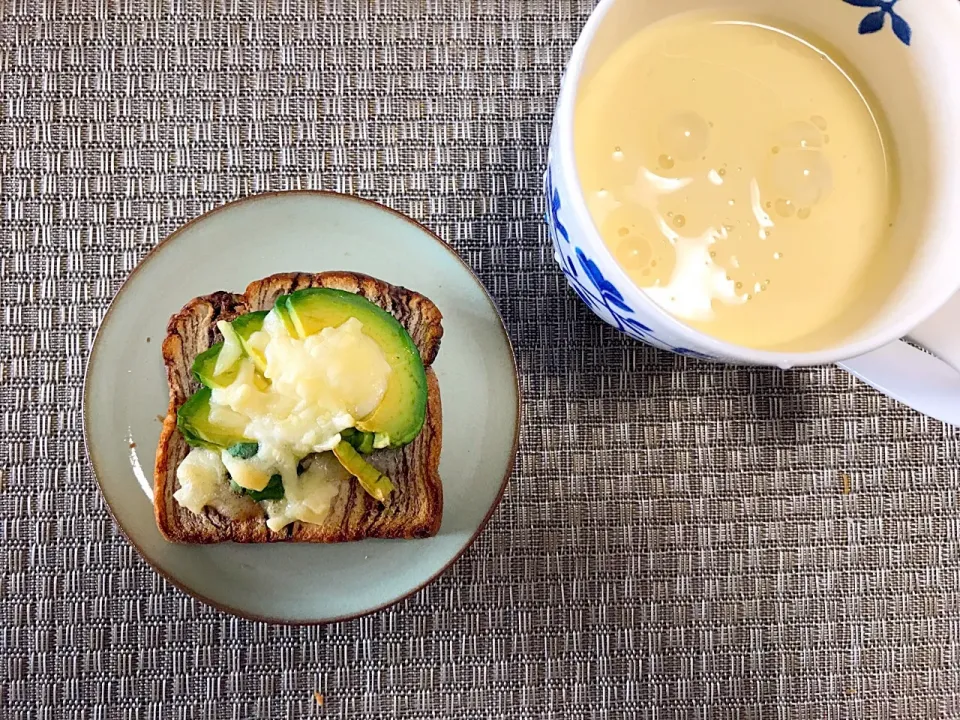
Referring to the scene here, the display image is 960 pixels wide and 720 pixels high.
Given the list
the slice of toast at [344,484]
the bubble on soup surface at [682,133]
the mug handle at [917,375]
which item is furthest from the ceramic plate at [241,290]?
the mug handle at [917,375]

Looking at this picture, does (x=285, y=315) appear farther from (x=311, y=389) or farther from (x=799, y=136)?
(x=799, y=136)

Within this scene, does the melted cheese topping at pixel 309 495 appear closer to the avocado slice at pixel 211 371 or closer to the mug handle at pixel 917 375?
the avocado slice at pixel 211 371

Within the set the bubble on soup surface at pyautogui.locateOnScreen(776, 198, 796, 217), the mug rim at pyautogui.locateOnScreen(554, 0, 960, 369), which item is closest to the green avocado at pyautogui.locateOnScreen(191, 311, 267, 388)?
the mug rim at pyautogui.locateOnScreen(554, 0, 960, 369)

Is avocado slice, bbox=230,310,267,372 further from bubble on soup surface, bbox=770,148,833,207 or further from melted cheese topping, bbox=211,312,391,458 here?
bubble on soup surface, bbox=770,148,833,207

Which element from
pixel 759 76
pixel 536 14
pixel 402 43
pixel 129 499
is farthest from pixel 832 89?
pixel 129 499

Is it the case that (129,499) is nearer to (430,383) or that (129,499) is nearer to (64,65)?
(430,383)

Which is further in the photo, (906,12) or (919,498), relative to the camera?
(919,498)
